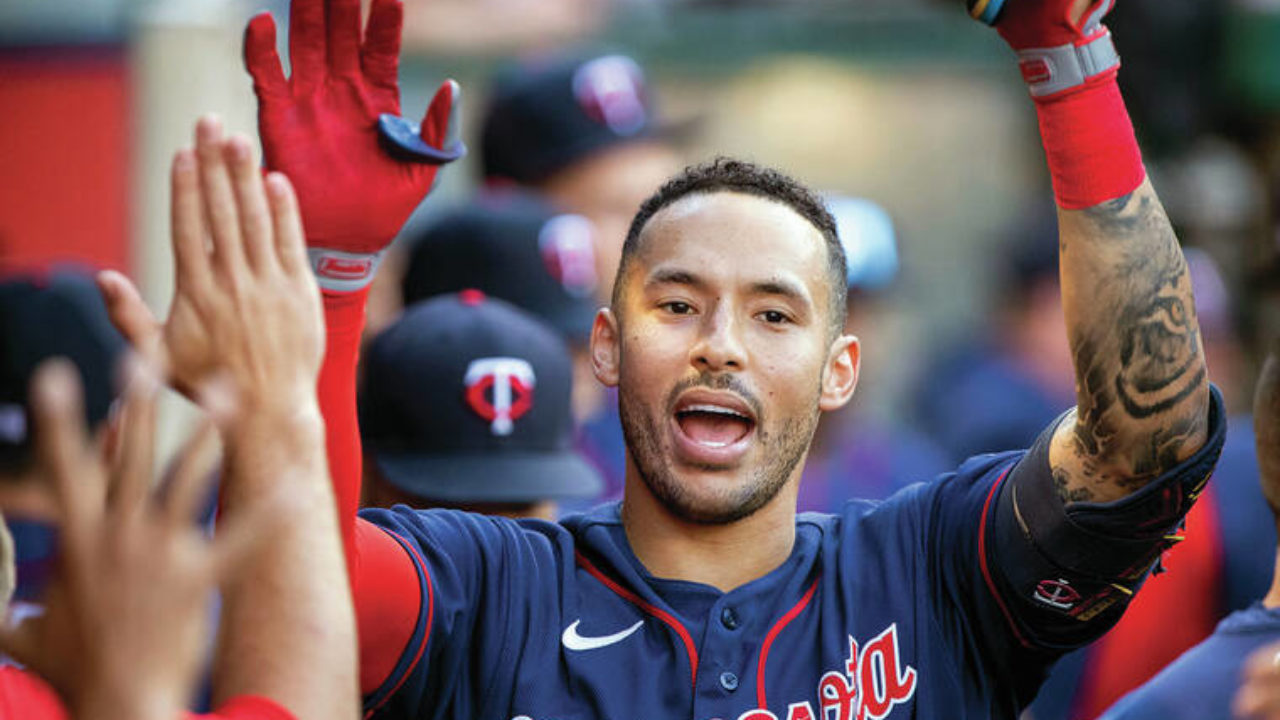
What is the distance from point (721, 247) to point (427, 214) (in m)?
5.49

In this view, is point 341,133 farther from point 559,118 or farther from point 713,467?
point 559,118

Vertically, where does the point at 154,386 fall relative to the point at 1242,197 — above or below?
above

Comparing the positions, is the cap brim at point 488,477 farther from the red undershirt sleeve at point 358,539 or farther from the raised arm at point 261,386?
the raised arm at point 261,386

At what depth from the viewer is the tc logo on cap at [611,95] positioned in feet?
19.9

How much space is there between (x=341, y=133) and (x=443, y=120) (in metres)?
0.18

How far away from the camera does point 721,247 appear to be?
315 centimetres

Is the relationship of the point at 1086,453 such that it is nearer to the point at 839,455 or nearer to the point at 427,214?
the point at 839,455

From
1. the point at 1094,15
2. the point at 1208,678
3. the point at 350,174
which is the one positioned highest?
the point at 1094,15

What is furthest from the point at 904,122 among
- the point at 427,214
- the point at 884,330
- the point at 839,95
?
the point at 427,214

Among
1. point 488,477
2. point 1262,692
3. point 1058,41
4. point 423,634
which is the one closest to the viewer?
point 1262,692

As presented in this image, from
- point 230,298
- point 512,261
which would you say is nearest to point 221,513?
point 230,298

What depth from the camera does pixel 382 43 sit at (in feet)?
9.07

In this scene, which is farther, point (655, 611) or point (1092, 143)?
point (655, 611)

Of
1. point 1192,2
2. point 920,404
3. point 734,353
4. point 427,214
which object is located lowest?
point 920,404
